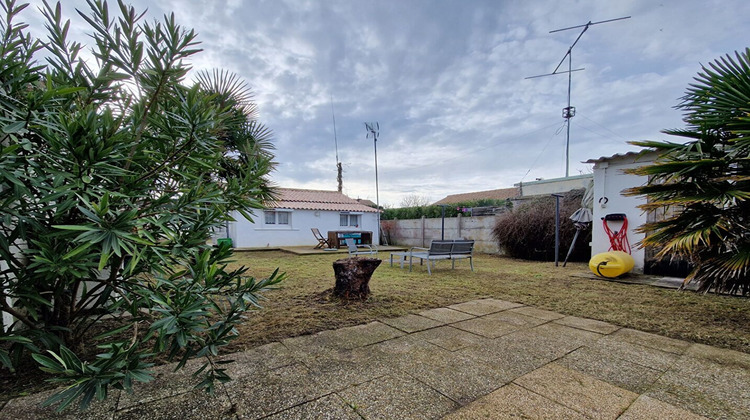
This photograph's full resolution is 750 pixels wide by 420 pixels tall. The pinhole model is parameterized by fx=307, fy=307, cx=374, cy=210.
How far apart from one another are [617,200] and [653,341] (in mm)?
5789

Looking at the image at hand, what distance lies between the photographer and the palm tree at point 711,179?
332 cm

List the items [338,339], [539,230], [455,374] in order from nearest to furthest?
[455,374], [338,339], [539,230]

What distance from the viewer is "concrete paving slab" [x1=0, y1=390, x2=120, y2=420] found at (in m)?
1.77

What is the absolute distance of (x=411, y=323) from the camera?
3.59m

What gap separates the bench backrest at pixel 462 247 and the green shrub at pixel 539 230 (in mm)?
4316

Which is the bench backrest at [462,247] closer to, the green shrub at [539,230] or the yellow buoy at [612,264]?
the yellow buoy at [612,264]

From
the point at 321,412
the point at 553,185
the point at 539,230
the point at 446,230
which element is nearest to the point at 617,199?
the point at 539,230

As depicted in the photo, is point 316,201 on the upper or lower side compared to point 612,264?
upper

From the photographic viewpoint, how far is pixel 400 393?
2064mm

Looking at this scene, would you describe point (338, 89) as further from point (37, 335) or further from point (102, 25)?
point (37, 335)

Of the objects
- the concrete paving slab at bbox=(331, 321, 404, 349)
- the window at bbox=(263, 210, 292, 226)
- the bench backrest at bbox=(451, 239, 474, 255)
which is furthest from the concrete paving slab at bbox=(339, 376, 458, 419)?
the window at bbox=(263, 210, 292, 226)

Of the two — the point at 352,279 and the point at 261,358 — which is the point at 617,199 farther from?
the point at 261,358

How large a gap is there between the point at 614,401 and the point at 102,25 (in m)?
3.98

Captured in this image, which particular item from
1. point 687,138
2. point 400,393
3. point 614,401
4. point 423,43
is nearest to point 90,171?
point 400,393
